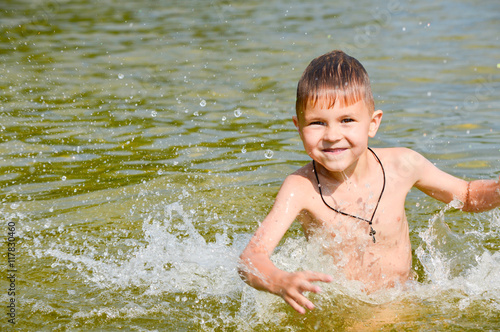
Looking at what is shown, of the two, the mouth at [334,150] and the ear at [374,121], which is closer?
the mouth at [334,150]

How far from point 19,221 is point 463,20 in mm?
10623

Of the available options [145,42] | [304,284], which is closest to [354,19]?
[145,42]

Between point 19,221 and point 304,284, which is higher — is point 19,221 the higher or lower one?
the lower one

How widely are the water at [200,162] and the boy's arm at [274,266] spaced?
0.42 metres

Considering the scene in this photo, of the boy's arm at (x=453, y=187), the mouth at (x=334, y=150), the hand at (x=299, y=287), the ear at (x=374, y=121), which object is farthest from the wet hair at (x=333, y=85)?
the hand at (x=299, y=287)

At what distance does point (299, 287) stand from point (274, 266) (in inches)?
14.5

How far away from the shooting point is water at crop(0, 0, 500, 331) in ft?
12.7

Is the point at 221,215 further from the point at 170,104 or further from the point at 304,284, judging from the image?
the point at 170,104

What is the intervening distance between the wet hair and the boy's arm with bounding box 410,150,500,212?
641mm

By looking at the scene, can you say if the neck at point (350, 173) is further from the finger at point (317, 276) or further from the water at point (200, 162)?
the finger at point (317, 276)

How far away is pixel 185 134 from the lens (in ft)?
23.3

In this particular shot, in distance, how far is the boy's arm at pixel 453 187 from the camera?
13.5 feet

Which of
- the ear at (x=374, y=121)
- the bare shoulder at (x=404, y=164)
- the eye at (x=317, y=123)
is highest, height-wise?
the eye at (x=317, y=123)
